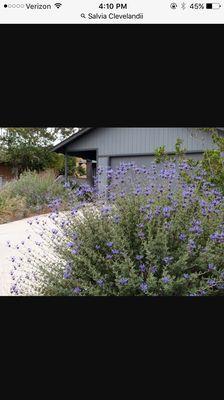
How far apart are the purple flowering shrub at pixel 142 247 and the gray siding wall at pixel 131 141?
856 centimetres

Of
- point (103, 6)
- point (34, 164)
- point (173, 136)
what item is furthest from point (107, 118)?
point (34, 164)

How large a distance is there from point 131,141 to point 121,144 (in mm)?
392

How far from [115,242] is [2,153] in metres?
15.3

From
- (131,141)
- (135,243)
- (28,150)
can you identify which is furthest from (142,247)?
(28,150)

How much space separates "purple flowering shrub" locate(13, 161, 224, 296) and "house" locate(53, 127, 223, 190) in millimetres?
8431

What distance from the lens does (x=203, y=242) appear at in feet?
11.0

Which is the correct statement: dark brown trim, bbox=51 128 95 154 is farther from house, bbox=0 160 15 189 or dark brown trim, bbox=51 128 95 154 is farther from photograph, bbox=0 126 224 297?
photograph, bbox=0 126 224 297

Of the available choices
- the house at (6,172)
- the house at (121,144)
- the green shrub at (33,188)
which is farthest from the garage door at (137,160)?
the house at (6,172)

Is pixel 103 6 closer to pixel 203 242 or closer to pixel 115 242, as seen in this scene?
pixel 115 242

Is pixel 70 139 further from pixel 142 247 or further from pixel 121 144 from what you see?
pixel 142 247

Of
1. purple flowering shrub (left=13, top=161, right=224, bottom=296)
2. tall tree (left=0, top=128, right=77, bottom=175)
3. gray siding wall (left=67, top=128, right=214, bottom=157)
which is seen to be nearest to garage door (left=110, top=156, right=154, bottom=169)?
gray siding wall (left=67, top=128, right=214, bottom=157)

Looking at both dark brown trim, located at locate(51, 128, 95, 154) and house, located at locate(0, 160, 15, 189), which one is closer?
dark brown trim, located at locate(51, 128, 95, 154)

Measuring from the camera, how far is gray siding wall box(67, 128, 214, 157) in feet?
41.0

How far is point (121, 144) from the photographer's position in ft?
44.9
